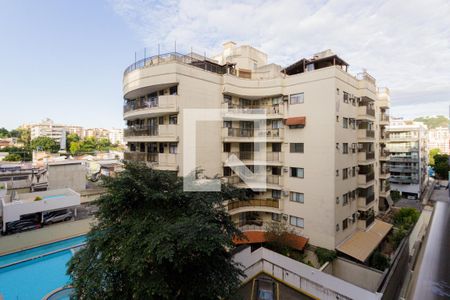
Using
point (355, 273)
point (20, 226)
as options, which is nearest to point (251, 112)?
point (355, 273)

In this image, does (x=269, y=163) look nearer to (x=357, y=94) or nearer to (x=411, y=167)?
(x=357, y=94)

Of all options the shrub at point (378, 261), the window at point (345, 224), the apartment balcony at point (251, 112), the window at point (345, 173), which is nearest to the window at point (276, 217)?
the window at point (345, 224)

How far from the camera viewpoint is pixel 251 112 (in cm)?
1664

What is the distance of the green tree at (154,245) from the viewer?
6.11 m

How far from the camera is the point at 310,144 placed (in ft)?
50.7

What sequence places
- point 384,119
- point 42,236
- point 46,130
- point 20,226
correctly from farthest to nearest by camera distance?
1. point 46,130
2. point 384,119
3. point 20,226
4. point 42,236

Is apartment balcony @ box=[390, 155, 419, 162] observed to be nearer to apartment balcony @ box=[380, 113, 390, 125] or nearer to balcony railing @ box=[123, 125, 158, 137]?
apartment balcony @ box=[380, 113, 390, 125]

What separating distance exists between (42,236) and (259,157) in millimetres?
19189

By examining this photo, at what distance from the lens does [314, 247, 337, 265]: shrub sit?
45.8 ft

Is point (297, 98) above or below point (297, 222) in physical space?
above

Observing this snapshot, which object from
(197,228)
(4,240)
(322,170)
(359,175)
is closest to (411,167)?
(359,175)

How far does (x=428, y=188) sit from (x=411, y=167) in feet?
39.5

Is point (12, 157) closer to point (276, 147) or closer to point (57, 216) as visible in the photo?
point (57, 216)

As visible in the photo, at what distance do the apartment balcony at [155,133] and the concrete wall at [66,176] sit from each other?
57.6ft
